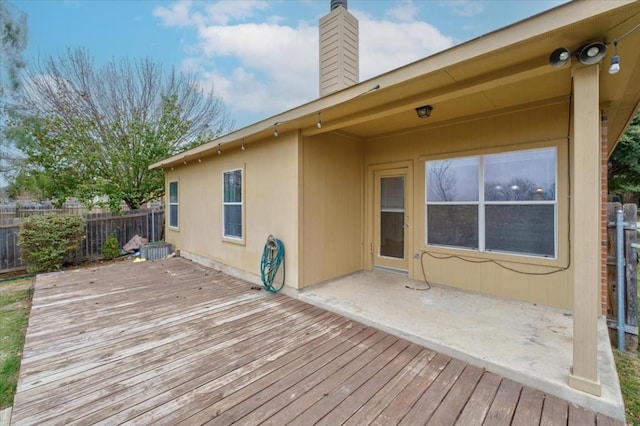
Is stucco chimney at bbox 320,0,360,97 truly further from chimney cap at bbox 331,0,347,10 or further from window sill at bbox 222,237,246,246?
window sill at bbox 222,237,246,246

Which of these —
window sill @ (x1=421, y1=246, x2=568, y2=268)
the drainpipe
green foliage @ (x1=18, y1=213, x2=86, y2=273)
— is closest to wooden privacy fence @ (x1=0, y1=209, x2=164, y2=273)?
green foliage @ (x1=18, y1=213, x2=86, y2=273)

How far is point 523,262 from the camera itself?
369cm

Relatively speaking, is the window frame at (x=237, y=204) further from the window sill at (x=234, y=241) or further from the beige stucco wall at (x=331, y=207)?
the beige stucco wall at (x=331, y=207)

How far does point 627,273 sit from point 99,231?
10.5 meters

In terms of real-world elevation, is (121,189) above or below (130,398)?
above

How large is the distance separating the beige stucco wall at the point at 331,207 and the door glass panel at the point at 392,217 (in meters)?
0.40

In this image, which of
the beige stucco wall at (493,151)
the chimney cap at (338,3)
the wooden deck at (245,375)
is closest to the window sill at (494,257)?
the beige stucco wall at (493,151)

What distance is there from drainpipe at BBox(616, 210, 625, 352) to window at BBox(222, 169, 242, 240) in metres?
5.23

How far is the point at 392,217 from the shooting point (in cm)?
509

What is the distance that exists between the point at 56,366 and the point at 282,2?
8930mm

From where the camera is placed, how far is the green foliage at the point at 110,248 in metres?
7.76

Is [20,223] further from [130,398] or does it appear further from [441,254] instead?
[441,254]

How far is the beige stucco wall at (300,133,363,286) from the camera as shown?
4.38 metres

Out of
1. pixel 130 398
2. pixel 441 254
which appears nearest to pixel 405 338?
pixel 441 254
